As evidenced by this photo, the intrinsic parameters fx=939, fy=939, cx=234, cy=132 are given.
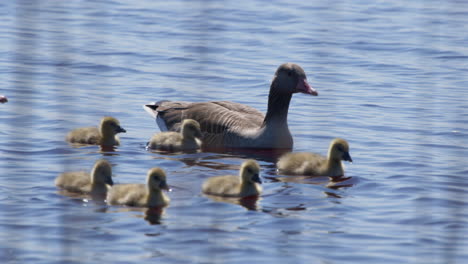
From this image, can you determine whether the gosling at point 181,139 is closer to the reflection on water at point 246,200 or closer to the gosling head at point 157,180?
the reflection on water at point 246,200

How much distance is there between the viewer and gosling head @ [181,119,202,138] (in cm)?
1214

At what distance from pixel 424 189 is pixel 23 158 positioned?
4.59 metres

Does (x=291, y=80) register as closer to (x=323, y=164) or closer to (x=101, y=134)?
(x=323, y=164)

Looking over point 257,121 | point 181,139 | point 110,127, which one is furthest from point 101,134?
point 257,121

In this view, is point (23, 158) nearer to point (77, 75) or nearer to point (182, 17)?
point (77, 75)

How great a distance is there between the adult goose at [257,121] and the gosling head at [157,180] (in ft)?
10.6

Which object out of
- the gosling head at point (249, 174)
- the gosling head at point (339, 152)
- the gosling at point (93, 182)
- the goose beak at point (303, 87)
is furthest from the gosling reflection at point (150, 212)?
the goose beak at point (303, 87)

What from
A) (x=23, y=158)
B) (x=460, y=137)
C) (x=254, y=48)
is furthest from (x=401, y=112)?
(x=23, y=158)

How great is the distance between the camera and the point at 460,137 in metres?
12.8

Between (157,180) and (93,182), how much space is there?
72 centimetres

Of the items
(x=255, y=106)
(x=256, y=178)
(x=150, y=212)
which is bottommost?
(x=150, y=212)

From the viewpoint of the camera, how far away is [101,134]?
12.0 m

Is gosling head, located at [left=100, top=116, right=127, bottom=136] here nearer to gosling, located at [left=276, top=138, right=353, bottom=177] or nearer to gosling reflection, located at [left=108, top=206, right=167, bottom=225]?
gosling, located at [left=276, top=138, right=353, bottom=177]

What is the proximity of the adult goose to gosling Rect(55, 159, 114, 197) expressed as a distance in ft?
10.2
